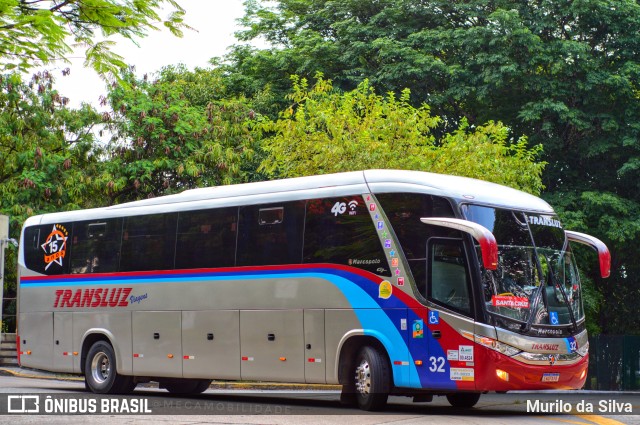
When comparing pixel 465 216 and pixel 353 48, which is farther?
pixel 353 48

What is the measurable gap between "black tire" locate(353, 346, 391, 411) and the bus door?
0.69 meters

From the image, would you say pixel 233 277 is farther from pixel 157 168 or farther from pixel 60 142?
pixel 60 142

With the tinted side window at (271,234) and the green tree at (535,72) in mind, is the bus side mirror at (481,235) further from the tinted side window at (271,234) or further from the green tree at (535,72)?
the green tree at (535,72)

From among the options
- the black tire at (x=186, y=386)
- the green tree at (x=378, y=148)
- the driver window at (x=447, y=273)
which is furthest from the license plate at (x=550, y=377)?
the green tree at (x=378, y=148)

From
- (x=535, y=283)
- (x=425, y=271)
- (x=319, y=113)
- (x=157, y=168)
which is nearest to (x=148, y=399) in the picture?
(x=425, y=271)

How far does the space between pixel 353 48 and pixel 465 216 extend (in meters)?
22.1

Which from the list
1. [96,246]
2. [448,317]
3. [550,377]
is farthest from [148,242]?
[550,377]

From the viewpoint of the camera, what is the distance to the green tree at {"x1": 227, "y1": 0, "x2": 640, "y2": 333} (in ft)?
111

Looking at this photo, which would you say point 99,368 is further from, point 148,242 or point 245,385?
point 245,385

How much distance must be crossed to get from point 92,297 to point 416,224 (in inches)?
304

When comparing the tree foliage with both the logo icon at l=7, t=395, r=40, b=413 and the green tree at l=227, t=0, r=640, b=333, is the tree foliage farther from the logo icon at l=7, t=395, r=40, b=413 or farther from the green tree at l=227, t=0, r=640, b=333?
the logo icon at l=7, t=395, r=40, b=413

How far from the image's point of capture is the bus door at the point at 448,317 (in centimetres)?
1484

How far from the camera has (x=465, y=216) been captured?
50.4 ft

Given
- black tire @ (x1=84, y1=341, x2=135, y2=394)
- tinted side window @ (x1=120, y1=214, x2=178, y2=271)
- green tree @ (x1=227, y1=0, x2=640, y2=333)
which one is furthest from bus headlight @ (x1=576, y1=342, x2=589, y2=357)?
green tree @ (x1=227, y1=0, x2=640, y2=333)
